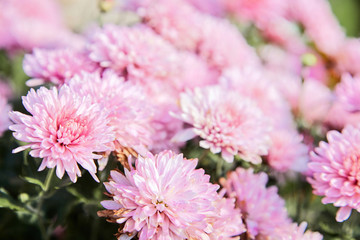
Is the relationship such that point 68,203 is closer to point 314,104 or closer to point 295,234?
point 295,234

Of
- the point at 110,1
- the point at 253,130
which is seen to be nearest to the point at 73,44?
the point at 110,1

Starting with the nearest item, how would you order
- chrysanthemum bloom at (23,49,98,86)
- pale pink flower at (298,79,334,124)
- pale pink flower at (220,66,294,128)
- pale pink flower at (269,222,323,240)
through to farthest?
pale pink flower at (269,222,323,240)
chrysanthemum bloom at (23,49,98,86)
pale pink flower at (220,66,294,128)
pale pink flower at (298,79,334,124)

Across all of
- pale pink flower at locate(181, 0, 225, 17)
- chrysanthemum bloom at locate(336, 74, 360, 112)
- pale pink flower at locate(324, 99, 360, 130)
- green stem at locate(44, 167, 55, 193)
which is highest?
chrysanthemum bloom at locate(336, 74, 360, 112)

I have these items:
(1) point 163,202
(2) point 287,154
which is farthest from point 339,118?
(1) point 163,202

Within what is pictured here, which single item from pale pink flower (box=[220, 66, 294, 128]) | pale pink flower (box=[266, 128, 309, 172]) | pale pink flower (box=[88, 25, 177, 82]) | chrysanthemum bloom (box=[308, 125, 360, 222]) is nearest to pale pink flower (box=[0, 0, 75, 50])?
pale pink flower (box=[88, 25, 177, 82])

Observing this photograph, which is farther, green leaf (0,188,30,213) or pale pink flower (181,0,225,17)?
pale pink flower (181,0,225,17)

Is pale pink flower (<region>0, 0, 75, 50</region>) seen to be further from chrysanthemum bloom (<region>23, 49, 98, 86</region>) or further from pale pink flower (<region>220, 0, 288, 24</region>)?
pale pink flower (<region>220, 0, 288, 24</region>)
